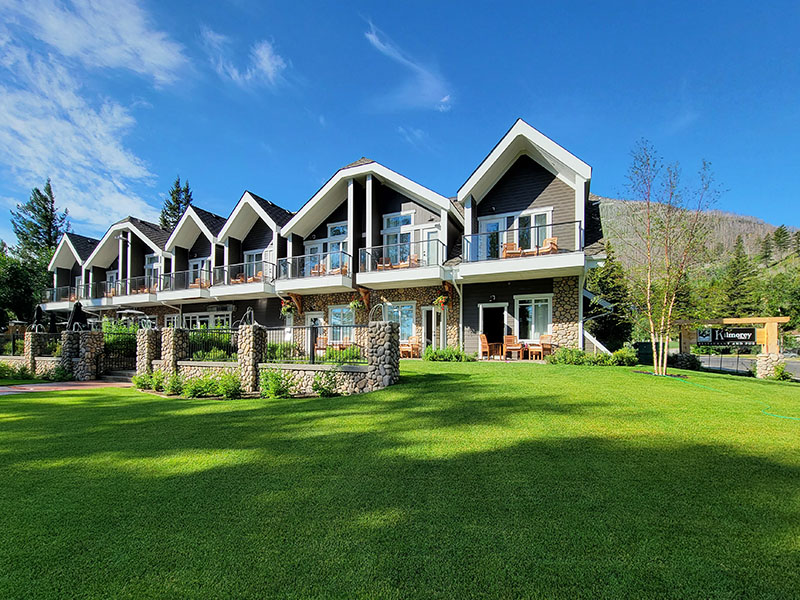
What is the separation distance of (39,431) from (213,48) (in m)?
11.8

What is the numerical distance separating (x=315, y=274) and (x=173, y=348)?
7229 millimetres

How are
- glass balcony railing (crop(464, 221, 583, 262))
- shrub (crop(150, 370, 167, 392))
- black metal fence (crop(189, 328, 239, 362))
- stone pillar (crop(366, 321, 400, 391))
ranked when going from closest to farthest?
stone pillar (crop(366, 321, 400, 391)), shrub (crop(150, 370, 167, 392)), black metal fence (crop(189, 328, 239, 362)), glass balcony railing (crop(464, 221, 583, 262))

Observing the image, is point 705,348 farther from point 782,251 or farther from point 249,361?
point 782,251

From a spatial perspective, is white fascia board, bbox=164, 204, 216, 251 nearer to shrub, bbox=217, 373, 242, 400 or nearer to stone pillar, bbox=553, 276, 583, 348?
shrub, bbox=217, 373, 242, 400

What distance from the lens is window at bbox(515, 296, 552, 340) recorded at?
15055mm

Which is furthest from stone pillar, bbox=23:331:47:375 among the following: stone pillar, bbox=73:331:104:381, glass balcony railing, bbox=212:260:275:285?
glass balcony railing, bbox=212:260:275:285

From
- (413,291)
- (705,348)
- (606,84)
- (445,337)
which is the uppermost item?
(606,84)

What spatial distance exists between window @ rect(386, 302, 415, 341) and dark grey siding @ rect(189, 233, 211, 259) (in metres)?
13.7

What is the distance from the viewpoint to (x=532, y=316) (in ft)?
50.2

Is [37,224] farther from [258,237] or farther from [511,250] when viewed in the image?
[511,250]

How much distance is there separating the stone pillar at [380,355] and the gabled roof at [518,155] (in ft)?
29.2

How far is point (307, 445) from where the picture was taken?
4984 millimetres

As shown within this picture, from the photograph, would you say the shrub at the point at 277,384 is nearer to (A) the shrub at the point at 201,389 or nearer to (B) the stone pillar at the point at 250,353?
(B) the stone pillar at the point at 250,353

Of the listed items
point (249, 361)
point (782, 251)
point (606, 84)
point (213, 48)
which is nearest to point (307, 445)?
point (249, 361)
